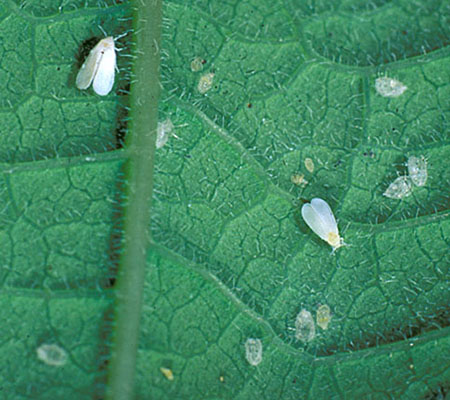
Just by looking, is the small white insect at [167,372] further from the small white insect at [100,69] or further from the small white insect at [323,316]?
the small white insect at [100,69]

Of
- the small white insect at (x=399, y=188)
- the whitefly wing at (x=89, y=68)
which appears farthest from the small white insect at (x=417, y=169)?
the whitefly wing at (x=89, y=68)

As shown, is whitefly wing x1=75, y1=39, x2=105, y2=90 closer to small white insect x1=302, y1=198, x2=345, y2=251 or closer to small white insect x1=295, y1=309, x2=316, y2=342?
small white insect x1=302, y1=198, x2=345, y2=251

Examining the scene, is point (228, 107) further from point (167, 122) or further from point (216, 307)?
point (216, 307)

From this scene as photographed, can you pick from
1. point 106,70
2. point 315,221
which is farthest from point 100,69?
point 315,221

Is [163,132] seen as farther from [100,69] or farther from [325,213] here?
[325,213]

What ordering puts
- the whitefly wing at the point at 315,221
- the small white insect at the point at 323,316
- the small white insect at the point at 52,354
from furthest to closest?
the small white insect at the point at 323,316, the whitefly wing at the point at 315,221, the small white insect at the point at 52,354
